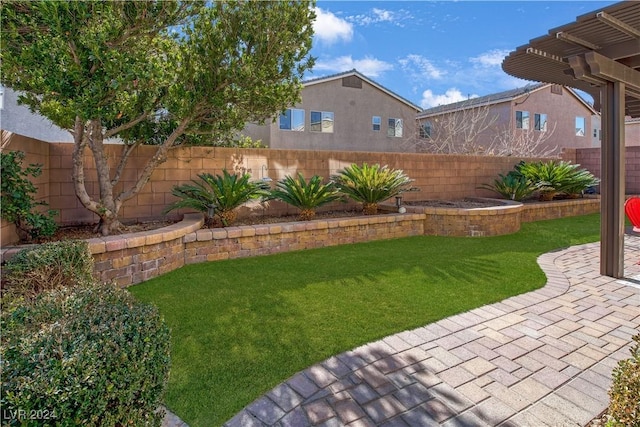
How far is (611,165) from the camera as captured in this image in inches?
205

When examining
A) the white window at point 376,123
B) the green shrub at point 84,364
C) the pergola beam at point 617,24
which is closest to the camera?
the green shrub at point 84,364

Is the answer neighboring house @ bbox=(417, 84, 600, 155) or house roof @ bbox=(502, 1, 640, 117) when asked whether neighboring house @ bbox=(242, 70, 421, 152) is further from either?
house roof @ bbox=(502, 1, 640, 117)

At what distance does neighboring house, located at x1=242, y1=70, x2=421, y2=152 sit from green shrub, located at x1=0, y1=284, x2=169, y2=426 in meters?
15.5

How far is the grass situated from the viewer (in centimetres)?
270

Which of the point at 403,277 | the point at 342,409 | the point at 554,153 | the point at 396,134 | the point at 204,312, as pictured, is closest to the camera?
the point at 342,409

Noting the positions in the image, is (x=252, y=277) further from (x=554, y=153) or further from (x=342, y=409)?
(x=554, y=153)

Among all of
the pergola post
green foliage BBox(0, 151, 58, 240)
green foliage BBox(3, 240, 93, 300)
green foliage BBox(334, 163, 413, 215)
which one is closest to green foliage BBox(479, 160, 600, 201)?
green foliage BBox(334, 163, 413, 215)

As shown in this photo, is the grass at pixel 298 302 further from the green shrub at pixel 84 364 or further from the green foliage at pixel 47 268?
the green foliage at pixel 47 268

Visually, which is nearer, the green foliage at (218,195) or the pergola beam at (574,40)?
the pergola beam at (574,40)

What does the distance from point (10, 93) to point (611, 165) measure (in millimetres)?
13007

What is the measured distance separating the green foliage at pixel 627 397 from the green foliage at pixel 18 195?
550 cm

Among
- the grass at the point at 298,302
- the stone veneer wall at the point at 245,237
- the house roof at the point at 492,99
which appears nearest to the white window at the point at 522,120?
the house roof at the point at 492,99

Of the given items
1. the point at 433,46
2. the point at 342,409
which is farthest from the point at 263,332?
the point at 433,46

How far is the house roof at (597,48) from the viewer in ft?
14.1
